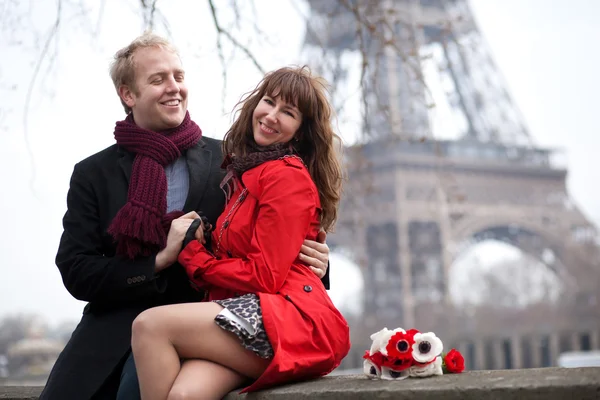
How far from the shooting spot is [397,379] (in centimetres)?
243

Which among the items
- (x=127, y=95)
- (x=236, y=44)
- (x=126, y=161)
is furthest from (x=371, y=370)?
(x=236, y=44)

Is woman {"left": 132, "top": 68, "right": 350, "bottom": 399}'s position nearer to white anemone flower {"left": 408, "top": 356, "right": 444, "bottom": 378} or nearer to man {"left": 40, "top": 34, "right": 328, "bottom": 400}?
man {"left": 40, "top": 34, "right": 328, "bottom": 400}

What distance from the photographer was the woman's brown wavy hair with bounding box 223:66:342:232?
8.96 ft

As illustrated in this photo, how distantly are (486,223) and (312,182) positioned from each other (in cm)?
3082

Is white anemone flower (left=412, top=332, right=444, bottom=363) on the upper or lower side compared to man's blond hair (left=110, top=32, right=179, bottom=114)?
lower

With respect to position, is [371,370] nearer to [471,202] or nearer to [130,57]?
[130,57]

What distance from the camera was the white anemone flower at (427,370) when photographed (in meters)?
2.43

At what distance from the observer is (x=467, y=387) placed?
2188 millimetres

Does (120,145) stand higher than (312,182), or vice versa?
(120,145)

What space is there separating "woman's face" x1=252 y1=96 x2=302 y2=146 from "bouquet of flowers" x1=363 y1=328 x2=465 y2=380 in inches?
27.5

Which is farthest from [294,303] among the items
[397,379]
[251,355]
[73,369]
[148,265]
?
[73,369]

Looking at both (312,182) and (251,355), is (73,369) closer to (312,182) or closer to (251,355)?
(251,355)

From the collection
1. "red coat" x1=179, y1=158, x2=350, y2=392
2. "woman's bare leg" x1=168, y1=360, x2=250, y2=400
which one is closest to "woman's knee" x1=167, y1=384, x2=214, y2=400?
"woman's bare leg" x1=168, y1=360, x2=250, y2=400

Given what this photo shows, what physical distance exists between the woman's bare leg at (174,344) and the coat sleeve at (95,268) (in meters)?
0.33
